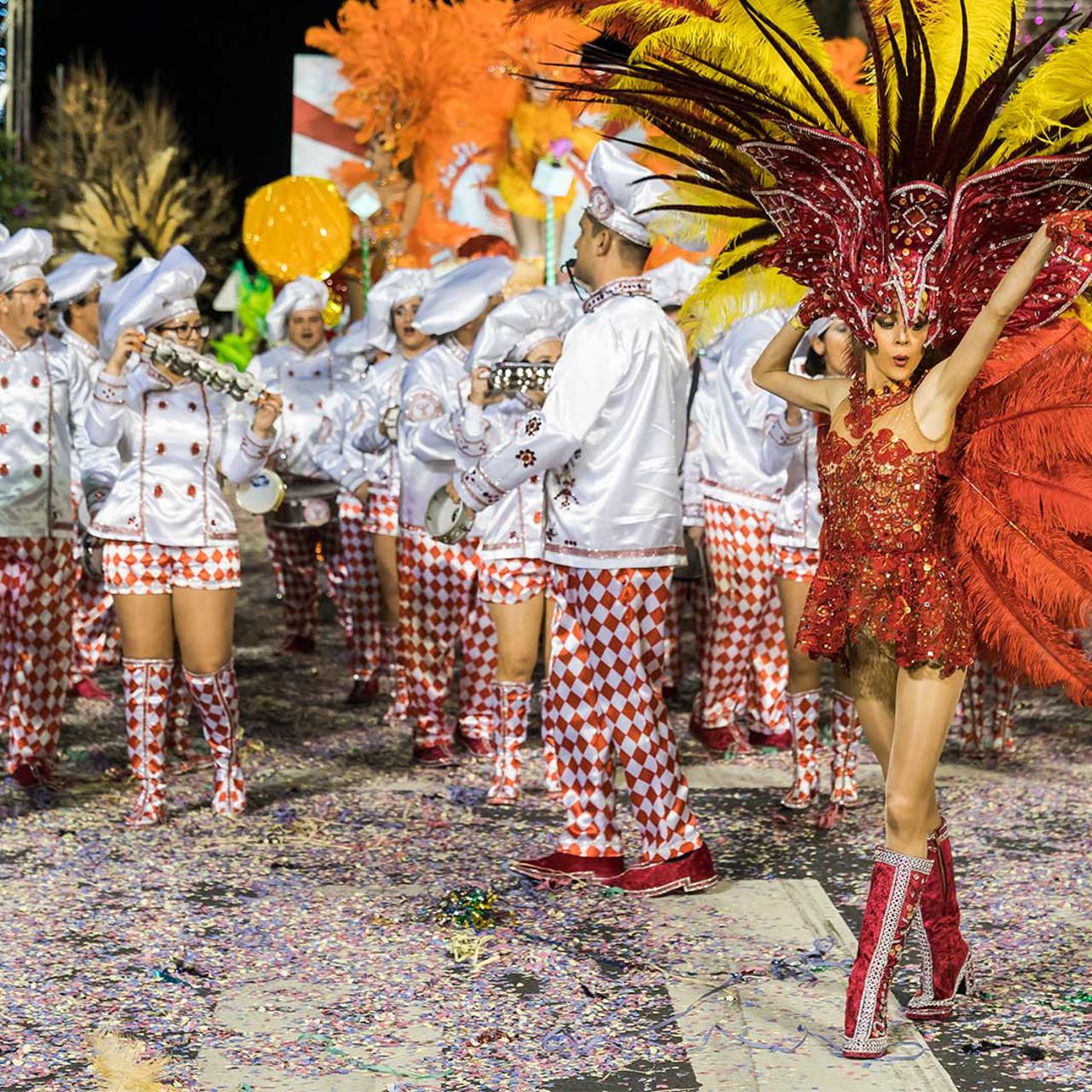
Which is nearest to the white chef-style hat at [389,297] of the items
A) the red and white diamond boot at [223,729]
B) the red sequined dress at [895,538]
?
the red and white diamond boot at [223,729]

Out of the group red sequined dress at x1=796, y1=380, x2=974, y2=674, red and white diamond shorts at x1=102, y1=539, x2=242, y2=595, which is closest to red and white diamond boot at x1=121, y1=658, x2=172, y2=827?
red and white diamond shorts at x1=102, y1=539, x2=242, y2=595

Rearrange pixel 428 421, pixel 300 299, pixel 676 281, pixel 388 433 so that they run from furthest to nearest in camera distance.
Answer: pixel 300 299, pixel 676 281, pixel 388 433, pixel 428 421

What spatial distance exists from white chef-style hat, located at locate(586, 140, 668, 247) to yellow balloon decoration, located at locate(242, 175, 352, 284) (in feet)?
19.9

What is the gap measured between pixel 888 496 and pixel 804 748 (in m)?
2.49

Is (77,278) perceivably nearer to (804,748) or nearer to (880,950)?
(804,748)

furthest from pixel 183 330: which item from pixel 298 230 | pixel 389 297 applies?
pixel 298 230

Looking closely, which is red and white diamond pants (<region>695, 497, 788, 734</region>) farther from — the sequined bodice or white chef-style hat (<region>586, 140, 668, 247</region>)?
the sequined bodice

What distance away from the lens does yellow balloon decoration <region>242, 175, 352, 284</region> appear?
1133 cm

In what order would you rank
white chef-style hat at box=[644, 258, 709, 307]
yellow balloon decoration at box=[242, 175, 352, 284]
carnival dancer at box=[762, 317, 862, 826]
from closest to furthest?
carnival dancer at box=[762, 317, 862, 826], white chef-style hat at box=[644, 258, 709, 307], yellow balloon decoration at box=[242, 175, 352, 284]

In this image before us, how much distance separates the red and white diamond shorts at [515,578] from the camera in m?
6.64

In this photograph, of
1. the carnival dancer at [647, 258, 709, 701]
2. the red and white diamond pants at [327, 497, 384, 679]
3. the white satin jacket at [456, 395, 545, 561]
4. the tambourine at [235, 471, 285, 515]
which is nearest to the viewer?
the tambourine at [235, 471, 285, 515]

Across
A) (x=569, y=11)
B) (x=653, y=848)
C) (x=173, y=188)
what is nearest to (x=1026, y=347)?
(x=569, y=11)

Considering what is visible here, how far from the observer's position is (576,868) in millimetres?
5512

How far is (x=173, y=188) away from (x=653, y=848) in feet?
40.1
